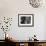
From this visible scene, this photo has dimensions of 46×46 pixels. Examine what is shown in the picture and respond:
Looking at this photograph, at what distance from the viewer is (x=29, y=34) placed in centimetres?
441

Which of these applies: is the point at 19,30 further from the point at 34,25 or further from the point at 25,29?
the point at 34,25

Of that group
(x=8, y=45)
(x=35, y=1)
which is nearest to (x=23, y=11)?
(x=35, y=1)

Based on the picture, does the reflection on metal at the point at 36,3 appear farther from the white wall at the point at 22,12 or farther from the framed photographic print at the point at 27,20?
the framed photographic print at the point at 27,20

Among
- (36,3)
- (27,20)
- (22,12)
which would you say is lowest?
(27,20)

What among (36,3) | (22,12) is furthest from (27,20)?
(36,3)

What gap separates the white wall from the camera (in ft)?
14.5

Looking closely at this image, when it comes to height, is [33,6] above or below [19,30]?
above

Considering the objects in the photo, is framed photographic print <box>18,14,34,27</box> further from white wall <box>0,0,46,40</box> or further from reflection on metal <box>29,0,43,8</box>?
reflection on metal <box>29,0,43,8</box>

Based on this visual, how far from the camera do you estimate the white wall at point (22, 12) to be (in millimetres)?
4414

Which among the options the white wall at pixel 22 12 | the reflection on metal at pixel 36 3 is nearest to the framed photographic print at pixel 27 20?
the white wall at pixel 22 12

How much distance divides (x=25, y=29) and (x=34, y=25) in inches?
13.5

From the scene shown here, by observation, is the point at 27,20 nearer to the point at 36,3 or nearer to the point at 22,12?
the point at 22,12

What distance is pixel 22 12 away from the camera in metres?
4.43

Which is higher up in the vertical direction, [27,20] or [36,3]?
[36,3]
